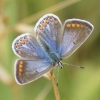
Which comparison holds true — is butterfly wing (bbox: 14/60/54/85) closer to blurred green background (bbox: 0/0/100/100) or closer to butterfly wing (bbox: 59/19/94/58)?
butterfly wing (bbox: 59/19/94/58)

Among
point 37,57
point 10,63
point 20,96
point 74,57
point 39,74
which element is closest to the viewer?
point 39,74

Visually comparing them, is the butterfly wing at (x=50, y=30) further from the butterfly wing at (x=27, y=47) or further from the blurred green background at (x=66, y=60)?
the blurred green background at (x=66, y=60)

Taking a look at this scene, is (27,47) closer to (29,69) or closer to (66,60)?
(29,69)

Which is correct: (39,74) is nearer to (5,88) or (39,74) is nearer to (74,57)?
(5,88)

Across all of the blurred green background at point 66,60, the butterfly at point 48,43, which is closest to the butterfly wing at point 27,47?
the butterfly at point 48,43

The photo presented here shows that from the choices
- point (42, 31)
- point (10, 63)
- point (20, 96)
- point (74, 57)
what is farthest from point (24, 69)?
point (74, 57)

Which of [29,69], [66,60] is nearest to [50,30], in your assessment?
[29,69]

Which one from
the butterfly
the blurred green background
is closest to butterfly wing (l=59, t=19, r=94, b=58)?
the butterfly
